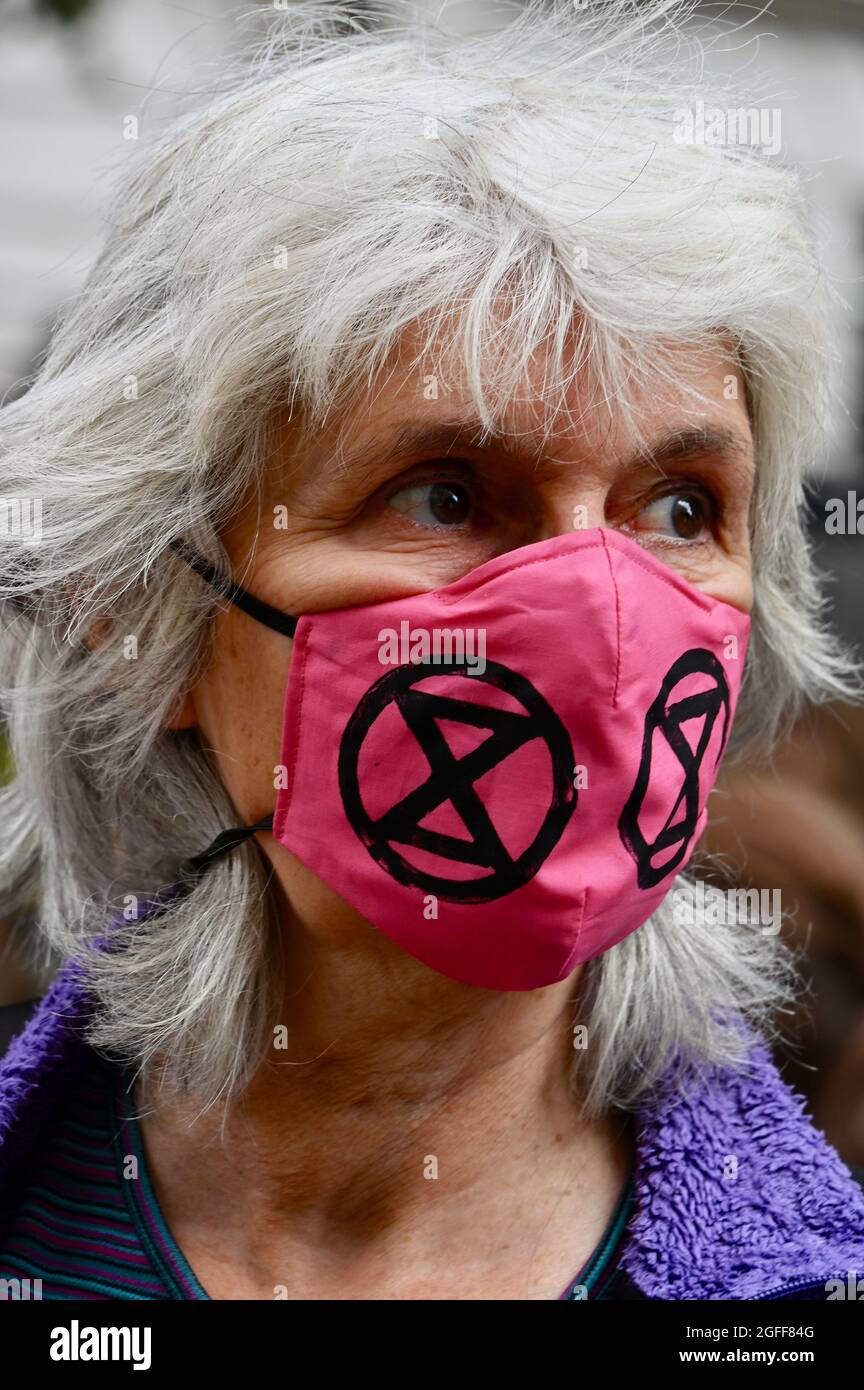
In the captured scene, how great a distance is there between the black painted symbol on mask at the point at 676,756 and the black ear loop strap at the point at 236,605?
47 centimetres

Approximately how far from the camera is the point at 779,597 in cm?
226

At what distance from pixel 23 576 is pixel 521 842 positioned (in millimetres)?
836

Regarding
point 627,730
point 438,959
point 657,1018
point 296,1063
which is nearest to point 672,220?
point 627,730

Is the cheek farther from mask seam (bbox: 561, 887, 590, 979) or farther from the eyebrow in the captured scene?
mask seam (bbox: 561, 887, 590, 979)

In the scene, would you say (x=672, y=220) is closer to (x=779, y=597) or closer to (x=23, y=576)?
(x=779, y=597)

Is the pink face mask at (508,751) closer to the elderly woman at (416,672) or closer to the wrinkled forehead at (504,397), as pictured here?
the elderly woman at (416,672)

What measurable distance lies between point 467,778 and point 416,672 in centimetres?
14

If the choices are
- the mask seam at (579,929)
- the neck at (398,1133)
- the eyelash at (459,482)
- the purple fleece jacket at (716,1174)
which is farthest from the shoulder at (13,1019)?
the eyelash at (459,482)

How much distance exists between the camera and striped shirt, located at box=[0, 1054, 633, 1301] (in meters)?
1.90

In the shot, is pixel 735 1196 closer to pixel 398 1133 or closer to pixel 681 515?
pixel 398 1133

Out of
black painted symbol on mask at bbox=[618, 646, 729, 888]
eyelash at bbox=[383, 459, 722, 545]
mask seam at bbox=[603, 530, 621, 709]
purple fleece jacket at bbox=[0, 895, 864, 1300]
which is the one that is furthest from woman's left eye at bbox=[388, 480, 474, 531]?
purple fleece jacket at bbox=[0, 895, 864, 1300]

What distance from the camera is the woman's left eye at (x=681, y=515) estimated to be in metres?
1.83

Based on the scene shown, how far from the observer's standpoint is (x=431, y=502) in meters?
1.75

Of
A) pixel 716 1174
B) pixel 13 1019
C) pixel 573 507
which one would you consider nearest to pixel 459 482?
pixel 573 507
